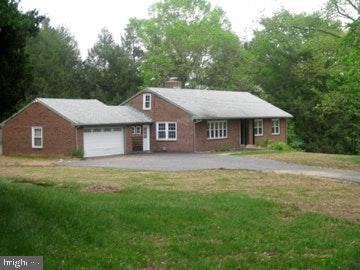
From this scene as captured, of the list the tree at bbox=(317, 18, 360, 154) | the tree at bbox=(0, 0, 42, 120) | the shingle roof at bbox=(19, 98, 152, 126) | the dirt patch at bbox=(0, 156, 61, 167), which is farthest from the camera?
the shingle roof at bbox=(19, 98, 152, 126)

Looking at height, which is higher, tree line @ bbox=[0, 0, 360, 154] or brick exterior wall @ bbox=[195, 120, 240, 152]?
tree line @ bbox=[0, 0, 360, 154]

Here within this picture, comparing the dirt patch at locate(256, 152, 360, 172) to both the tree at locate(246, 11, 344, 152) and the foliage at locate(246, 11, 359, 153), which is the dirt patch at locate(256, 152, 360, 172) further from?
Result: the tree at locate(246, 11, 344, 152)

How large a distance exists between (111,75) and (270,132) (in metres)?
21.4

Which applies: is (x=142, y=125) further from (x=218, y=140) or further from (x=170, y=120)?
(x=218, y=140)

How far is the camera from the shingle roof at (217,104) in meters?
42.6

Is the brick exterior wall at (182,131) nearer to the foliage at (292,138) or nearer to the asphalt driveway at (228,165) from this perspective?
the asphalt driveway at (228,165)

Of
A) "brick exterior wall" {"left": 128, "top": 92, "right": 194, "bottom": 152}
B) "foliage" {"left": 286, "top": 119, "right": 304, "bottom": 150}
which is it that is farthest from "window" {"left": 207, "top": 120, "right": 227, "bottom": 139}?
"foliage" {"left": 286, "top": 119, "right": 304, "bottom": 150}

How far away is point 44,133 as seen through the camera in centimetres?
3838

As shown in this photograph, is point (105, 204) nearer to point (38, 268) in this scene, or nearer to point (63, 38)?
point (38, 268)

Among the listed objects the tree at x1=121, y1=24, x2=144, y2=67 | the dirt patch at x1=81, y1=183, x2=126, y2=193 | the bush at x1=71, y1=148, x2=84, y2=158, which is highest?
the tree at x1=121, y1=24, x2=144, y2=67

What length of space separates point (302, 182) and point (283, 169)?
6.69 meters

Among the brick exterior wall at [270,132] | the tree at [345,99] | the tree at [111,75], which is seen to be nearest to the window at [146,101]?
the brick exterior wall at [270,132]

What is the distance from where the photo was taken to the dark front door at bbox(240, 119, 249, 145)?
46.7 meters
